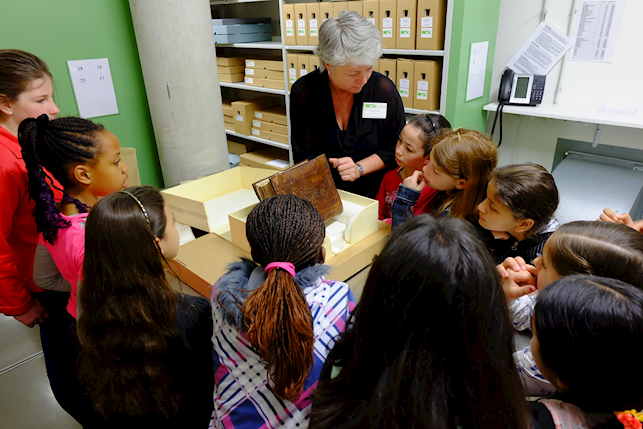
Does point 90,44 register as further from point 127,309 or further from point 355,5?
point 127,309

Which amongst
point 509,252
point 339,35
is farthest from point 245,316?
point 339,35

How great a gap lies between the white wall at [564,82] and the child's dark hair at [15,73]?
2621 millimetres

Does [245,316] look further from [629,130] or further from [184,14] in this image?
[629,130]

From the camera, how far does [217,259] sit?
1.39 meters

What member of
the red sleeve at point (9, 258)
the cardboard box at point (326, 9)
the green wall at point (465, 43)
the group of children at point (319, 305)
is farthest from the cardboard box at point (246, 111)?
the red sleeve at point (9, 258)

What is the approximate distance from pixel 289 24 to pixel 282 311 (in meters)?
2.57

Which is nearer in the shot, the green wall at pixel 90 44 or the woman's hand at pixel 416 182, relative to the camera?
the woman's hand at pixel 416 182

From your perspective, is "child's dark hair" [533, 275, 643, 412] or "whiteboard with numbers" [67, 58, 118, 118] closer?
"child's dark hair" [533, 275, 643, 412]

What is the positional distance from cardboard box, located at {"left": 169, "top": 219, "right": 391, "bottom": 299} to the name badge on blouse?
0.65m

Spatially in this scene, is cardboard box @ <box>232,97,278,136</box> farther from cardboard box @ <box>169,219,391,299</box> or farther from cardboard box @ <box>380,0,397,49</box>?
cardboard box @ <box>169,219,391,299</box>

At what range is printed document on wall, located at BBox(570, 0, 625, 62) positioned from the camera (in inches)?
85.8

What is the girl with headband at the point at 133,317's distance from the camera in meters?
0.93

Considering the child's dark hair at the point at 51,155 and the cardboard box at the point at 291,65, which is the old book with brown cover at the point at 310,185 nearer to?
the child's dark hair at the point at 51,155

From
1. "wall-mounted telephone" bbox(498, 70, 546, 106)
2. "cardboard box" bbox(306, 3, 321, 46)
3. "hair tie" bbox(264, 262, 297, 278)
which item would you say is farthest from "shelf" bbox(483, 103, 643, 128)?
"hair tie" bbox(264, 262, 297, 278)
